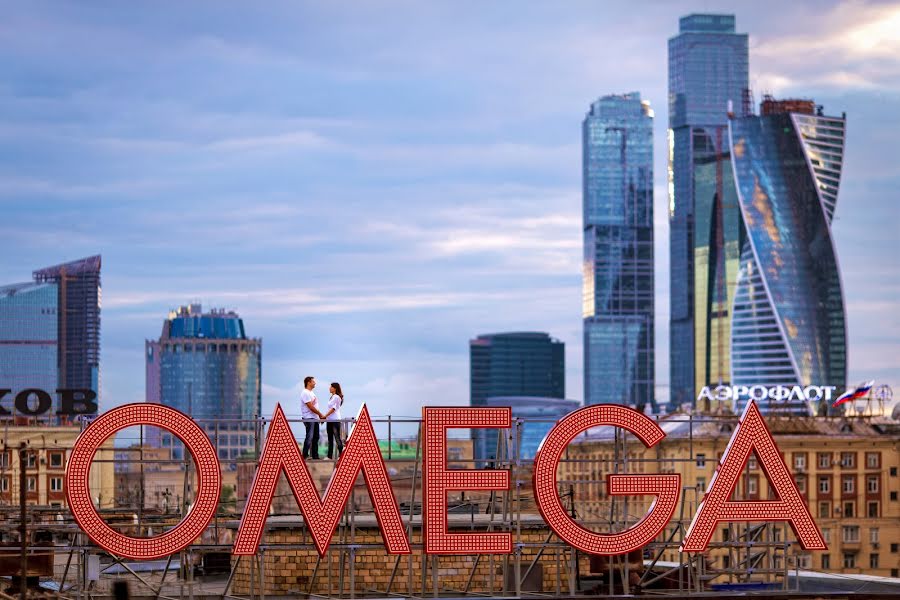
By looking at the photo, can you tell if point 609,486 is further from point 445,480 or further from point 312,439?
point 312,439

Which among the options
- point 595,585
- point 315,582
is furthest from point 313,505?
point 595,585

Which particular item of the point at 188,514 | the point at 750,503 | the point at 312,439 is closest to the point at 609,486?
the point at 750,503

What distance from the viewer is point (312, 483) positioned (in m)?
57.5

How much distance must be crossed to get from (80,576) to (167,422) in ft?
22.5

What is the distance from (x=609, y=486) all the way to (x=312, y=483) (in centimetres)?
900

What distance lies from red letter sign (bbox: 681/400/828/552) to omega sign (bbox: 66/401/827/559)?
7 centimetres

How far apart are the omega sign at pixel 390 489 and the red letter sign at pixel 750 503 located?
73 mm

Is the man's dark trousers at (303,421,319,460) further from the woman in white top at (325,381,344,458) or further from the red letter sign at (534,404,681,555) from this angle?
the red letter sign at (534,404,681,555)

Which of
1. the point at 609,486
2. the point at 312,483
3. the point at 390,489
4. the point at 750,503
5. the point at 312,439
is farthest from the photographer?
the point at 312,439

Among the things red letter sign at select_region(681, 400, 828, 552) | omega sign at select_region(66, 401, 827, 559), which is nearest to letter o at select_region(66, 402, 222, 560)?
omega sign at select_region(66, 401, 827, 559)

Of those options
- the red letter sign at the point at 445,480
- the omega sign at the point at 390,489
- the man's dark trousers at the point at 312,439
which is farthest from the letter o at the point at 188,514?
the red letter sign at the point at 445,480

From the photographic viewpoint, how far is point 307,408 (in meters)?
62.7

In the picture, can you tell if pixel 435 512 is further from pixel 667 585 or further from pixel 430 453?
pixel 667 585

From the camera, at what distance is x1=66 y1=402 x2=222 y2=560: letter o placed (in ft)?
183
